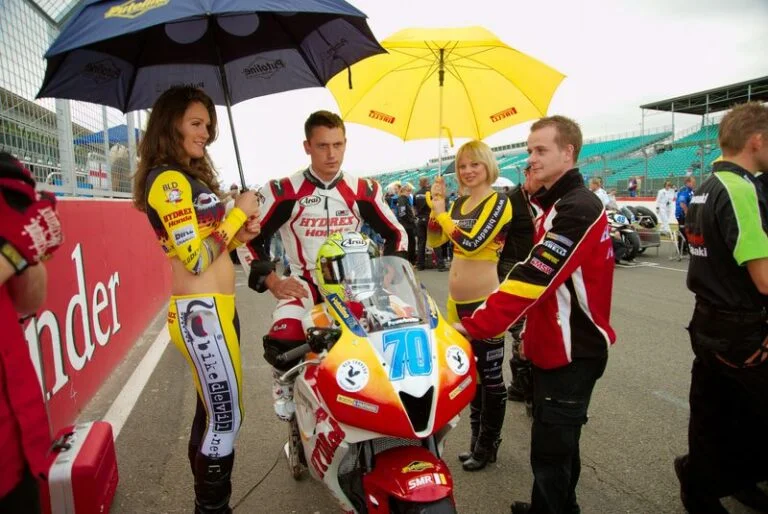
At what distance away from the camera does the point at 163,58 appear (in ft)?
10.1

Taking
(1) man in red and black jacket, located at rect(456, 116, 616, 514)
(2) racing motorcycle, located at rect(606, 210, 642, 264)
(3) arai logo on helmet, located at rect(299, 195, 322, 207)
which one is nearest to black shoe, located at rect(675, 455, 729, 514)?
(1) man in red and black jacket, located at rect(456, 116, 616, 514)

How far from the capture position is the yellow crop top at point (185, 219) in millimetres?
2217

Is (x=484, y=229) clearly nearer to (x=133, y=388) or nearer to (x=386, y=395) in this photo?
(x=386, y=395)

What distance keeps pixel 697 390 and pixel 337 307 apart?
2.00 metres

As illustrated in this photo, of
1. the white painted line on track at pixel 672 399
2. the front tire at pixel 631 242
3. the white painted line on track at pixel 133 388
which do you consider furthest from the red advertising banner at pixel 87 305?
the front tire at pixel 631 242

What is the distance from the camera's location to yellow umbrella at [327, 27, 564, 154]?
410cm

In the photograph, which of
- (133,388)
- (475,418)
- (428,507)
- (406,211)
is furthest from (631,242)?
(428,507)

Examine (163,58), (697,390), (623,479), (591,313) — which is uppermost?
(163,58)

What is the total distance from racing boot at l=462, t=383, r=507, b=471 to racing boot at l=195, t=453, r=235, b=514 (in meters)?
1.53

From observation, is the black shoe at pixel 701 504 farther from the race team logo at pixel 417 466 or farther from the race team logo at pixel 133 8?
the race team logo at pixel 133 8

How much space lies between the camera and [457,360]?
6.20ft

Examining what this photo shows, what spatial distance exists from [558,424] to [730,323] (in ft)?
3.06

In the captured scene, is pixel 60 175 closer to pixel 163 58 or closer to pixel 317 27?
pixel 163 58

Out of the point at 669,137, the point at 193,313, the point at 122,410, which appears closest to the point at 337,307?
the point at 193,313
